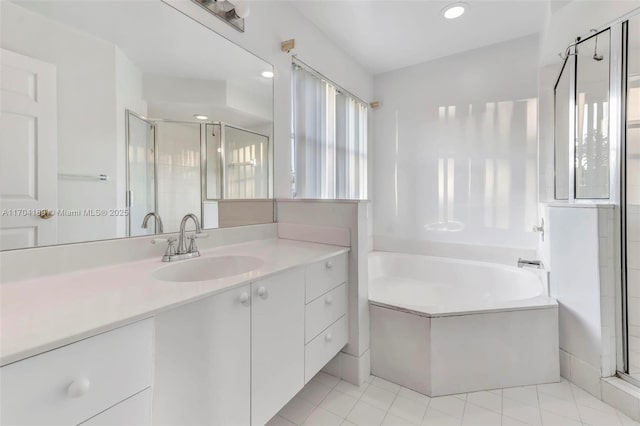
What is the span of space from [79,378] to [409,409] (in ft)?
4.66

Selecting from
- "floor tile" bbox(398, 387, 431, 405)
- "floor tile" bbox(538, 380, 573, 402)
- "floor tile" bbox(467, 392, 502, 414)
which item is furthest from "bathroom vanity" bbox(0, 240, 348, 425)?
"floor tile" bbox(538, 380, 573, 402)

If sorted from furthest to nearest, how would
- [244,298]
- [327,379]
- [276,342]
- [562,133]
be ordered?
[562,133]
[327,379]
[276,342]
[244,298]

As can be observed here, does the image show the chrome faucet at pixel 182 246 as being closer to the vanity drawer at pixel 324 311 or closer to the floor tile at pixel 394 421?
the vanity drawer at pixel 324 311

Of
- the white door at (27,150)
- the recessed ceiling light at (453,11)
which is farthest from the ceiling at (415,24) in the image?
the white door at (27,150)

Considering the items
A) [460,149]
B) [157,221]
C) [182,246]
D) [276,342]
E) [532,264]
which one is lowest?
[276,342]

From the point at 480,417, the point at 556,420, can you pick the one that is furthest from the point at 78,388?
the point at 556,420

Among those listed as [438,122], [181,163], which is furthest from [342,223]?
[438,122]

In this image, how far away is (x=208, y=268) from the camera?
1.33 m

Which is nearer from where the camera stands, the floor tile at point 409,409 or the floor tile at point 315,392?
the floor tile at point 409,409

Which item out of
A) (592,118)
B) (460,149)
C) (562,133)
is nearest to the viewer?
(592,118)

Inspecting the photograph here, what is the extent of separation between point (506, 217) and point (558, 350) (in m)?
1.22

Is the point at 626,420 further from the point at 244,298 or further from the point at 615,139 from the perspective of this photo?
the point at 244,298

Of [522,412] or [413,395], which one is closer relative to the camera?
[522,412]

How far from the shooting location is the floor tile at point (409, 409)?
1342 mm
